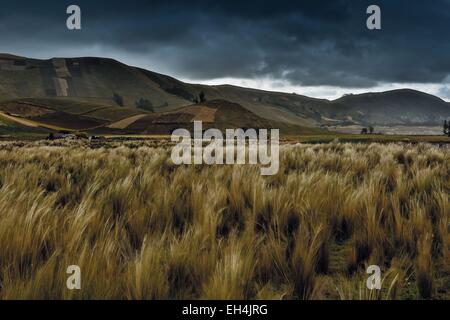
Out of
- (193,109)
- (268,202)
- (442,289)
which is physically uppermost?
(193,109)

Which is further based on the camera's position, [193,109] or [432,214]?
[193,109]

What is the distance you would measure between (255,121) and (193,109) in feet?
75.0

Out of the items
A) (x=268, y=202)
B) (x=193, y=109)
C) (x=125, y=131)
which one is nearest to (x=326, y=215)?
(x=268, y=202)

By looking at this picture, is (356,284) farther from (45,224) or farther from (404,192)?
(404,192)

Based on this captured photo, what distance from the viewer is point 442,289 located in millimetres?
2312

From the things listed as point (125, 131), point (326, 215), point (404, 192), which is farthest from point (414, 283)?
point (125, 131)

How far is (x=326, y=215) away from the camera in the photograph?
3.68m

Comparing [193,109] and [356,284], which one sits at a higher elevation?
[193,109]
